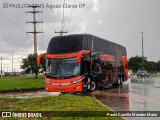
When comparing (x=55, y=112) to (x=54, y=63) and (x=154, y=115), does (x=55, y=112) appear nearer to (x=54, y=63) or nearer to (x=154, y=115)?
(x=154, y=115)

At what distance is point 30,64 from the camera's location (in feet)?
267

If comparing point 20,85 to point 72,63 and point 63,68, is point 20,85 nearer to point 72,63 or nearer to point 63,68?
point 63,68

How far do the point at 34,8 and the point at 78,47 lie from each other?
5274 cm

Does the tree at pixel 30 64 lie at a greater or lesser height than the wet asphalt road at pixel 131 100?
greater

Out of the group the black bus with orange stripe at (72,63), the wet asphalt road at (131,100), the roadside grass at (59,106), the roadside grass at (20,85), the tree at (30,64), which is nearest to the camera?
the roadside grass at (59,106)

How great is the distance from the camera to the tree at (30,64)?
3172 inches

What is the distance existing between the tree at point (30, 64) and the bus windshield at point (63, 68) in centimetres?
5574

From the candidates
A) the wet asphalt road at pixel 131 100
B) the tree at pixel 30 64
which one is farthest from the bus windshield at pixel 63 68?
the tree at pixel 30 64

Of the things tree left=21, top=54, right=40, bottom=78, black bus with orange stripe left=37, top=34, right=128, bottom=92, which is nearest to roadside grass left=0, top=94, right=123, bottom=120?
black bus with orange stripe left=37, top=34, right=128, bottom=92

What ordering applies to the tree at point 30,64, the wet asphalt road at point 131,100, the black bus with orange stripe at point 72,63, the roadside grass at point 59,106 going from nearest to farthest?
the roadside grass at point 59,106, the wet asphalt road at point 131,100, the black bus with orange stripe at point 72,63, the tree at point 30,64

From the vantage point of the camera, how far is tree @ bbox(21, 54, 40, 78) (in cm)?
8056

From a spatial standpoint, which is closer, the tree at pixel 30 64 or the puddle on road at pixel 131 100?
the puddle on road at pixel 131 100

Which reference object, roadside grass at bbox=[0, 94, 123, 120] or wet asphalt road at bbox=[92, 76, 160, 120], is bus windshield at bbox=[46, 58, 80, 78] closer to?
wet asphalt road at bbox=[92, 76, 160, 120]

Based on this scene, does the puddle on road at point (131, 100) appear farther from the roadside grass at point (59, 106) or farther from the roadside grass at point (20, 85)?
the roadside grass at point (20, 85)
